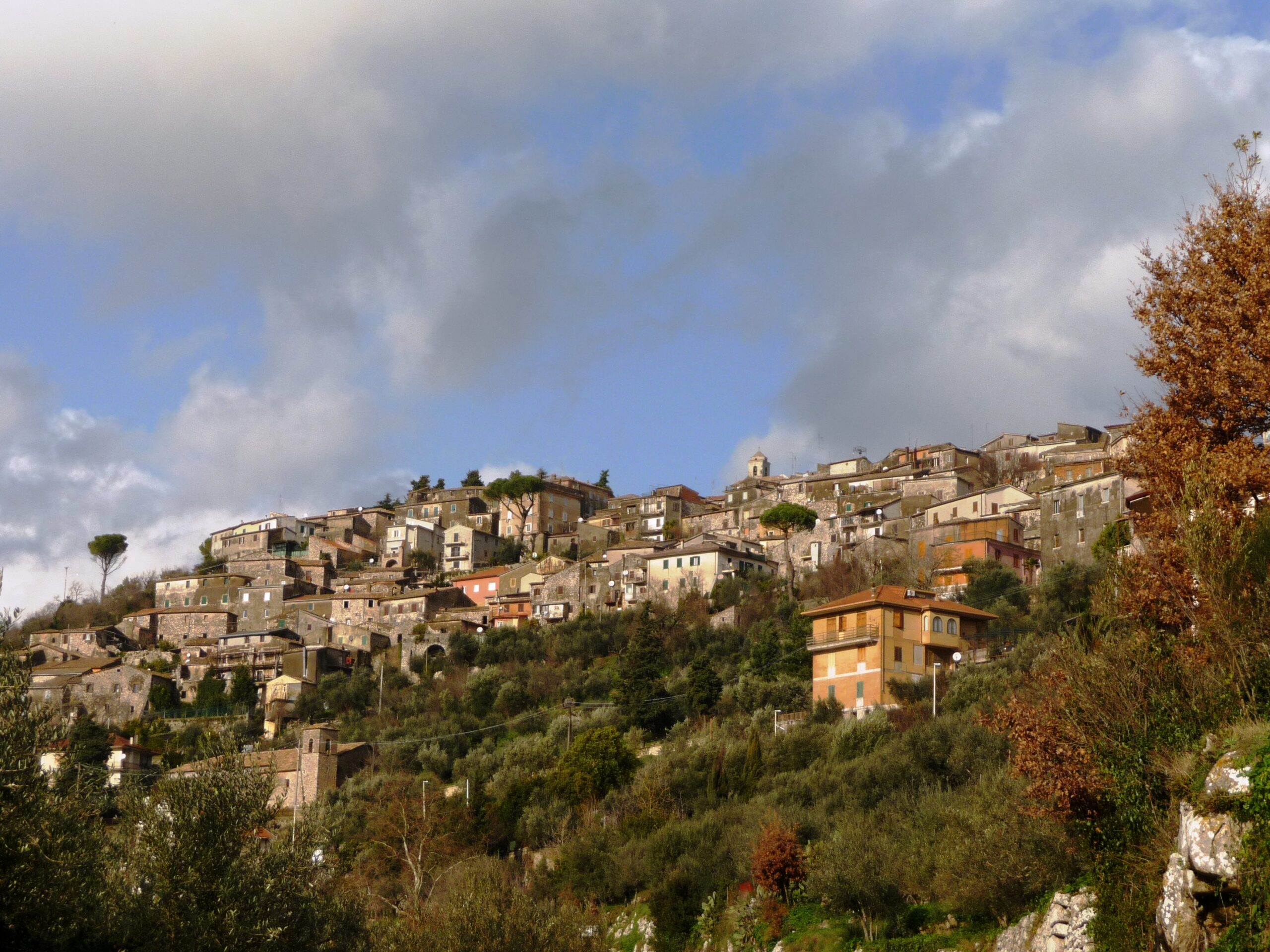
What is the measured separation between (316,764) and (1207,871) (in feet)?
154

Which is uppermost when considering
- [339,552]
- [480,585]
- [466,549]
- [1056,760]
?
[466,549]

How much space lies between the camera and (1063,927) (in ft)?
76.4

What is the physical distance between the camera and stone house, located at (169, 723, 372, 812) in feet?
186

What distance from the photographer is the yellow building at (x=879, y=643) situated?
53.6 meters

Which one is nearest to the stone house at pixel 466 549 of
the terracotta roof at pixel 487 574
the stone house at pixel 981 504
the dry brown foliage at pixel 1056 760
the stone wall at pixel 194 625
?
the terracotta roof at pixel 487 574

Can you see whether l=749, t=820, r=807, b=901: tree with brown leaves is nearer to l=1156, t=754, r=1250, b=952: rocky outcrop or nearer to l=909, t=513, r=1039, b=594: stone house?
l=1156, t=754, r=1250, b=952: rocky outcrop

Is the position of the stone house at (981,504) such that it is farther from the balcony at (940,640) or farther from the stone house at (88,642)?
the stone house at (88,642)

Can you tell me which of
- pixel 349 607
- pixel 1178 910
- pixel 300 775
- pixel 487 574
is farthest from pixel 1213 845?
pixel 487 574

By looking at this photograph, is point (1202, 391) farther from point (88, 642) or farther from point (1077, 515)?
point (88, 642)

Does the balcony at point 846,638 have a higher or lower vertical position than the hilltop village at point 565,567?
lower

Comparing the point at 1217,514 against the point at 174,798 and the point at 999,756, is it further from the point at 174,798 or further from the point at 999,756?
the point at 999,756

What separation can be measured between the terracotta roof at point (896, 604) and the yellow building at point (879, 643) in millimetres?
40

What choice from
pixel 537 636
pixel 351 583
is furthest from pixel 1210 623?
pixel 351 583

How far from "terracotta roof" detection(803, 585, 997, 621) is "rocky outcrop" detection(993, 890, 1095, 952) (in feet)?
95.4
